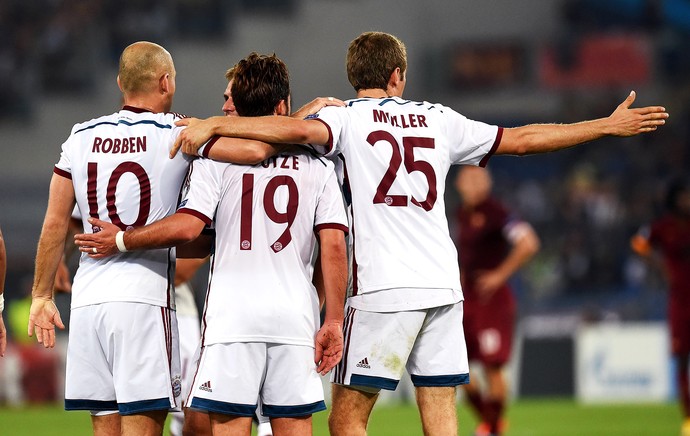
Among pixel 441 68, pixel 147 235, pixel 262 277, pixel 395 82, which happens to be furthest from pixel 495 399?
pixel 441 68

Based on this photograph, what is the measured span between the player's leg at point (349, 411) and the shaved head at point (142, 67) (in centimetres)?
178

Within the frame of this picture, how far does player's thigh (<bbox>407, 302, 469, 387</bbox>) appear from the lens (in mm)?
5426

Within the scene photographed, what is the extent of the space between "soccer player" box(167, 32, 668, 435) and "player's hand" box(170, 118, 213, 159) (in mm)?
579

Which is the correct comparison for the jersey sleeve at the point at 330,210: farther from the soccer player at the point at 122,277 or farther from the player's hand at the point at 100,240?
the player's hand at the point at 100,240

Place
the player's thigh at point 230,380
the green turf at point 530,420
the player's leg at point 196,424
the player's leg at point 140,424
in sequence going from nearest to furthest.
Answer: the player's thigh at point 230,380
the player's leg at point 140,424
the player's leg at point 196,424
the green turf at point 530,420

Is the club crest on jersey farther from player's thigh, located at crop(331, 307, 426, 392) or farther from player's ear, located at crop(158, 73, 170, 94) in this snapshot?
player's ear, located at crop(158, 73, 170, 94)

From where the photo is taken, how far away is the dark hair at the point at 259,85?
16.2 ft

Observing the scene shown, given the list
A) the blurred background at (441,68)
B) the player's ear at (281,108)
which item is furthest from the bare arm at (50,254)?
the blurred background at (441,68)

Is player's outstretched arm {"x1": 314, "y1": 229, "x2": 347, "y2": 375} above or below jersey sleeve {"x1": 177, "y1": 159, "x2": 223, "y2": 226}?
below

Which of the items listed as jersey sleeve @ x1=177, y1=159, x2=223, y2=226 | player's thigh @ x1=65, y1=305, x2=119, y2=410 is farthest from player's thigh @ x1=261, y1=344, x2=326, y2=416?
player's thigh @ x1=65, y1=305, x2=119, y2=410

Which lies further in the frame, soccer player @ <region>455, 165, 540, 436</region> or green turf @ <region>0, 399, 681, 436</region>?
green turf @ <region>0, 399, 681, 436</region>

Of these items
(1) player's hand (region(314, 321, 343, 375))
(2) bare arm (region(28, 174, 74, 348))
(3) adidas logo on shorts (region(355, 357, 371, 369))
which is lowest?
(3) adidas logo on shorts (region(355, 357, 371, 369))

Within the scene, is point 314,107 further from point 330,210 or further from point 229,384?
point 229,384

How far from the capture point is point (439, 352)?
17.9ft
